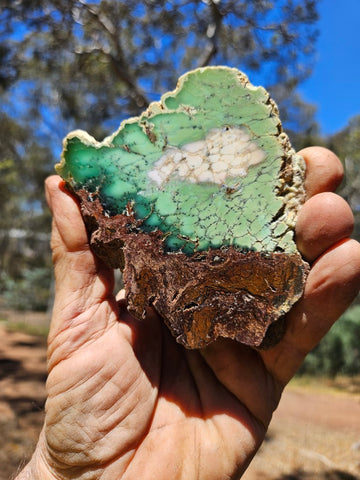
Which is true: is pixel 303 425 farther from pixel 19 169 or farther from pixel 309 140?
pixel 19 169

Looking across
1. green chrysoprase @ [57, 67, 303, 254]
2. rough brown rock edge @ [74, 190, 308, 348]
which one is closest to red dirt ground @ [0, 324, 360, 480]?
rough brown rock edge @ [74, 190, 308, 348]

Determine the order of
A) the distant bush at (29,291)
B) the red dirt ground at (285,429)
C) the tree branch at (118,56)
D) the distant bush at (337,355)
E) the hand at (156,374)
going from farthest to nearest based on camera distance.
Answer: the distant bush at (29,291) → the distant bush at (337,355) → the tree branch at (118,56) → the red dirt ground at (285,429) → the hand at (156,374)

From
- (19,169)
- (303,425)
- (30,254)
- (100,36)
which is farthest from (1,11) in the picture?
(30,254)

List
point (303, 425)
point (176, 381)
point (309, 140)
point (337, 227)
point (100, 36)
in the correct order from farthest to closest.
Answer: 1. point (309, 140)
2. point (100, 36)
3. point (303, 425)
4. point (176, 381)
5. point (337, 227)

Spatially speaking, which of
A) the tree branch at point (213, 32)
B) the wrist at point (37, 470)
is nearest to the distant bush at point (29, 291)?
the tree branch at point (213, 32)

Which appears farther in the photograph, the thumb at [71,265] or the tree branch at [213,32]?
the tree branch at [213,32]

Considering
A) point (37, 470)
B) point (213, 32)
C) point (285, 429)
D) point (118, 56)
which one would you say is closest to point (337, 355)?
point (285, 429)

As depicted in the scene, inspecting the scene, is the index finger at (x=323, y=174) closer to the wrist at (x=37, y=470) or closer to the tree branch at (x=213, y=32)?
the wrist at (x=37, y=470)
